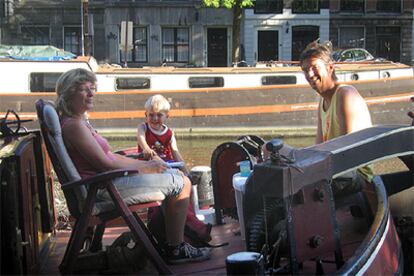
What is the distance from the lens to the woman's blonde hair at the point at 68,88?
3.58m

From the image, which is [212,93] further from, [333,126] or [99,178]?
[99,178]

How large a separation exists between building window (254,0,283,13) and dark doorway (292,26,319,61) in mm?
1287

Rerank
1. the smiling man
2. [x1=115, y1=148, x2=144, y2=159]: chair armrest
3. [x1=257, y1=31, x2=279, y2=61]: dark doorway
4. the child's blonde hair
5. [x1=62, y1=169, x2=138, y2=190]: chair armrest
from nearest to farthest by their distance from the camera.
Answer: [x1=62, y1=169, x2=138, y2=190]: chair armrest → the smiling man → [x1=115, y1=148, x2=144, y2=159]: chair armrest → the child's blonde hair → [x1=257, y1=31, x2=279, y2=61]: dark doorway

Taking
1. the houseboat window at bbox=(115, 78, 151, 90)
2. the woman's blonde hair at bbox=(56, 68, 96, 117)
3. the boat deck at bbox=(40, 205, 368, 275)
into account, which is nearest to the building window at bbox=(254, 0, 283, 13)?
the houseboat window at bbox=(115, 78, 151, 90)

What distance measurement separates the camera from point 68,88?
3.61 metres

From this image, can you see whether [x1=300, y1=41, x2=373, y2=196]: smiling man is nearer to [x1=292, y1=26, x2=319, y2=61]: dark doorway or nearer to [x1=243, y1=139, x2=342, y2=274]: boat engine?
[x1=243, y1=139, x2=342, y2=274]: boat engine

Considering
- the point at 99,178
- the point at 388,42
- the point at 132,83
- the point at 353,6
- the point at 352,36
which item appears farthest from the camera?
the point at 388,42

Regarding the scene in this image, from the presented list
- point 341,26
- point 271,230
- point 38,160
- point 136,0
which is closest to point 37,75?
point 38,160

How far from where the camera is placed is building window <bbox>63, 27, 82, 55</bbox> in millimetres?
31141

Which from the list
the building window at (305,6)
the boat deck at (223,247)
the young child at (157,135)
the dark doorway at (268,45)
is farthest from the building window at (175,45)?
the boat deck at (223,247)

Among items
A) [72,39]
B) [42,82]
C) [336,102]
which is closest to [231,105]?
[42,82]

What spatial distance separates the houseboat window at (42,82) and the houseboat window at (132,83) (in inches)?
64.7

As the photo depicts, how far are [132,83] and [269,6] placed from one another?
56.8 feet

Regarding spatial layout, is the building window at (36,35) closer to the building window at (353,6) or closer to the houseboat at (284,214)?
the building window at (353,6)
